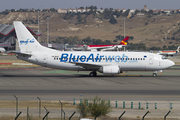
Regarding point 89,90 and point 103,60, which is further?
point 103,60

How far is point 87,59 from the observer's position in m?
48.4

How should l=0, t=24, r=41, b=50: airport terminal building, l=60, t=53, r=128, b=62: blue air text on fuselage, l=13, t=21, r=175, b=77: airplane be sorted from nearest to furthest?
l=13, t=21, r=175, b=77: airplane
l=60, t=53, r=128, b=62: blue air text on fuselage
l=0, t=24, r=41, b=50: airport terminal building

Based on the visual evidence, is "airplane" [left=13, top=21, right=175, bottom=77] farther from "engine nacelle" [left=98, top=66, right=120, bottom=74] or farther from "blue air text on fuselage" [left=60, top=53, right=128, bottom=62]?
"engine nacelle" [left=98, top=66, right=120, bottom=74]

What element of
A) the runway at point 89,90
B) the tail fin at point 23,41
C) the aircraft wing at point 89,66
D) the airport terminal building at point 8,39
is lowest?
the runway at point 89,90

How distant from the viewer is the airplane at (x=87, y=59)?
157 feet

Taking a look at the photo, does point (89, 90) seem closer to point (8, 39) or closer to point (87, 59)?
point (87, 59)

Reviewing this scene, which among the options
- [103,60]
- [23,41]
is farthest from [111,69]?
[23,41]

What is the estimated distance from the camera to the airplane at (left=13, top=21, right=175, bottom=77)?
1890 inches

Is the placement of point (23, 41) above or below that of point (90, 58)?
above

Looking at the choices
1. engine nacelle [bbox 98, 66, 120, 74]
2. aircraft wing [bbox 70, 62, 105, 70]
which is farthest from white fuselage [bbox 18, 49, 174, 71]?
engine nacelle [bbox 98, 66, 120, 74]

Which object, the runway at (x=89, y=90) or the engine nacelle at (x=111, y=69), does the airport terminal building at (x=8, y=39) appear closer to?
the engine nacelle at (x=111, y=69)

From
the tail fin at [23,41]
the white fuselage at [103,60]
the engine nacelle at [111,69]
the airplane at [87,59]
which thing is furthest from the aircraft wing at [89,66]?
the tail fin at [23,41]

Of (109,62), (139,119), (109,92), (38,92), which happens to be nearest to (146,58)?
(109,62)

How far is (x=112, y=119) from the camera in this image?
65.8 ft
